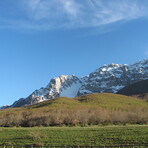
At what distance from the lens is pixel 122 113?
8644 centimetres

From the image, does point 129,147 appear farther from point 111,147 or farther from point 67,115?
point 67,115

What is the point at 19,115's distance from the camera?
93.0 meters

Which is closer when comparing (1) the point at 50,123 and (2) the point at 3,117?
(1) the point at 50,123

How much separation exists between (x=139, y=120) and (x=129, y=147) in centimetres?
5935

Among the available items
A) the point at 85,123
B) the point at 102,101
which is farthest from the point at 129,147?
the point at 102,101

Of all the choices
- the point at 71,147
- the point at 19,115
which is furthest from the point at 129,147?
the point at 19,115

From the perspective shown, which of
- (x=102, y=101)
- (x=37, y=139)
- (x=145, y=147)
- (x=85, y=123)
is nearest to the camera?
(x=145, y=147)

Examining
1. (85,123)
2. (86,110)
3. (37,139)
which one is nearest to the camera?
(37,139)

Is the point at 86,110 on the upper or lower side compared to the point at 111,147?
upper

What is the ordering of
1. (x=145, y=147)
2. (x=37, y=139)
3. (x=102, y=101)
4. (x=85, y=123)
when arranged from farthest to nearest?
1. (x=102, y=101)
2. (x=85, y=123)
3. (x=37, y=139)
4. (x=145, y=147)

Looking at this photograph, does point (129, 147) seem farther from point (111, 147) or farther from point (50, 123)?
point (50, 123)

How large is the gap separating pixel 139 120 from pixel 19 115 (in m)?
44.0

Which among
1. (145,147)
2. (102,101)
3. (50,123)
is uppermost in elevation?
(102,101)

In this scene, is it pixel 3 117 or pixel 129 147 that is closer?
pixel 129 147
